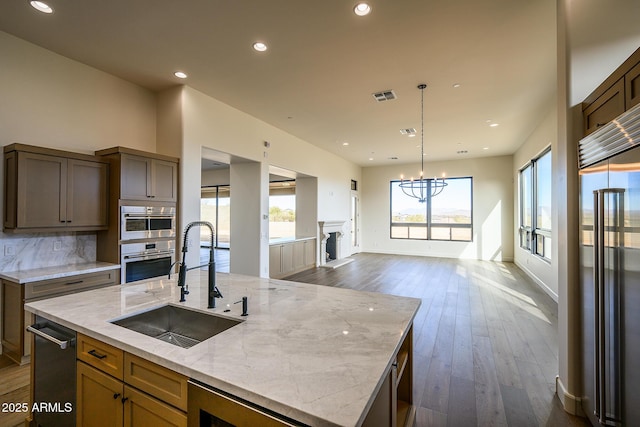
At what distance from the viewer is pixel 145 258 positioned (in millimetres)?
3598

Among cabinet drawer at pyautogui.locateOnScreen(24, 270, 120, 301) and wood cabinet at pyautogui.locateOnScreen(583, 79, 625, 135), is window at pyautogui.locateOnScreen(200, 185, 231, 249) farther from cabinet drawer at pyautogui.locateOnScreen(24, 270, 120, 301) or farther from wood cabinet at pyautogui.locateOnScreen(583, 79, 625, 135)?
wood cabinet at pyautogui.locateOnScreen(583, 79, 625, 135)

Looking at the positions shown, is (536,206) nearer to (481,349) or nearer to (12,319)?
(481,349)

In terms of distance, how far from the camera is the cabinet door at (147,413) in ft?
3.64

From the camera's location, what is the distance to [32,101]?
311 cm

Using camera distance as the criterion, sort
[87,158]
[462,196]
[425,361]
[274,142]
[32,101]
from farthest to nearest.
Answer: [462,196] < [274,142] < [87,158] < [32,101] < [425,361]

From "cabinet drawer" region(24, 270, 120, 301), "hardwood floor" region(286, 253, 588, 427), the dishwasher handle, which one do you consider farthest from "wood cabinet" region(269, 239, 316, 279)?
the dishwasher handle

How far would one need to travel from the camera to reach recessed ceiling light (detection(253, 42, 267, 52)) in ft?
10.2

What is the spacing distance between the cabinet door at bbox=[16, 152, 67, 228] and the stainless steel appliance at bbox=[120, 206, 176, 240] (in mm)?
566

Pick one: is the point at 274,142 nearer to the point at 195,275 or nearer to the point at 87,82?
the point at 87,82

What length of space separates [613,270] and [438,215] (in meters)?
8.54

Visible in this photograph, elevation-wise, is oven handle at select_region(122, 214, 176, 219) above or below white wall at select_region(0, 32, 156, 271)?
below

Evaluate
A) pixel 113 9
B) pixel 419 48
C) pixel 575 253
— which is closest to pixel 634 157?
pixel 575 253

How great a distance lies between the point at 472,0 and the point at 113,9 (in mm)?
3180

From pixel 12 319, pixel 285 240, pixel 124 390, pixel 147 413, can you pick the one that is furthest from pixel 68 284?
pixel 285 240
